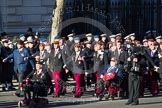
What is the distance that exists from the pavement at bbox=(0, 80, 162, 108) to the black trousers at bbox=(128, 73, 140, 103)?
25cm

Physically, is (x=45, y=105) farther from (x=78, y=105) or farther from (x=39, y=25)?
(x=39, y=25)

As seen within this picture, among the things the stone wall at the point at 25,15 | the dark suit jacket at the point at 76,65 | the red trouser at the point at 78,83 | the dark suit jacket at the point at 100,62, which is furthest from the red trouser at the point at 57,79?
the stone wall at the point at 25,15

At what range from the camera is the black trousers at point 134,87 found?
53.2 feet

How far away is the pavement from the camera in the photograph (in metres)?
16.0

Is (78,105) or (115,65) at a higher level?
(115,65)

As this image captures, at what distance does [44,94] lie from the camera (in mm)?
16031

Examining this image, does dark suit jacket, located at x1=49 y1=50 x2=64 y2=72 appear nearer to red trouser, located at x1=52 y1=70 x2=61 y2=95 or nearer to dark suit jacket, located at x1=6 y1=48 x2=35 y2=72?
red trouser, located at x1=52 y1=70 x2=61 y2=95

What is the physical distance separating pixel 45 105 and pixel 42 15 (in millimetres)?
10487

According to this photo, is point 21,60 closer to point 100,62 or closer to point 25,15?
point 100,62

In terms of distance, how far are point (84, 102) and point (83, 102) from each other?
0.10 ft

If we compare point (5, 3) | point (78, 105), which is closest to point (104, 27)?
point (5, 3)

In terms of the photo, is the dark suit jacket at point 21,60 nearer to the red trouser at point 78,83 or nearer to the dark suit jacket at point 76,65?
the dark suit jacket at point 76,65

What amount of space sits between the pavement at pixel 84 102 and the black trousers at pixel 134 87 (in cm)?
25

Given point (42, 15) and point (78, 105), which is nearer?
point (78, 105)
